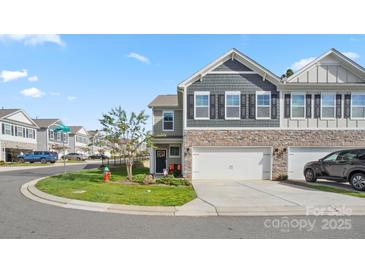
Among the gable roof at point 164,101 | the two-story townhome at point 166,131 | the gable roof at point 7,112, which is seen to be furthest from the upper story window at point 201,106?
the gable roof at point 7,112

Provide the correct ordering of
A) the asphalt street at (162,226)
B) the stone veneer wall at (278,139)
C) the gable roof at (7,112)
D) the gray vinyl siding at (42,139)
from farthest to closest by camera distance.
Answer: the gray vinyl siding at (42,139)
the gable roof at (7,112)
the stone veneer wall at (278,139)
the asphalt street at (162,226)

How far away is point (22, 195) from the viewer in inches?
378

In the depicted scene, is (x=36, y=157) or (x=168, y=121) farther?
(x=36, y=157)

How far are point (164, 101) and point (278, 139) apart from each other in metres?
9.25

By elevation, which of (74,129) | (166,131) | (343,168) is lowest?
(343,168)

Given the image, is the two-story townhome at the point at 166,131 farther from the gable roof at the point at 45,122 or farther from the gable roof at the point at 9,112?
the gable roof at the point at 45,122

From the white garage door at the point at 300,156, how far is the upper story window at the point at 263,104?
2808 mm

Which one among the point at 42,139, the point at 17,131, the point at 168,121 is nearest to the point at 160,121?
the point at 168,121

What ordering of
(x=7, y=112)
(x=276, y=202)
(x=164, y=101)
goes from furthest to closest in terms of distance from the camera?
(x=7, y=112) < (x=164, y=101) < (x=276, y=202)

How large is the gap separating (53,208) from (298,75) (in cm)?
1544

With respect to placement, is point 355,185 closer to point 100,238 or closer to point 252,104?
point 252,104

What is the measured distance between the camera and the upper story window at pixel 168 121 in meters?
18.2

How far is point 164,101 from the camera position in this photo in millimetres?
19125

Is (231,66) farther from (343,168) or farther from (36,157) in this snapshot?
(36,157)
